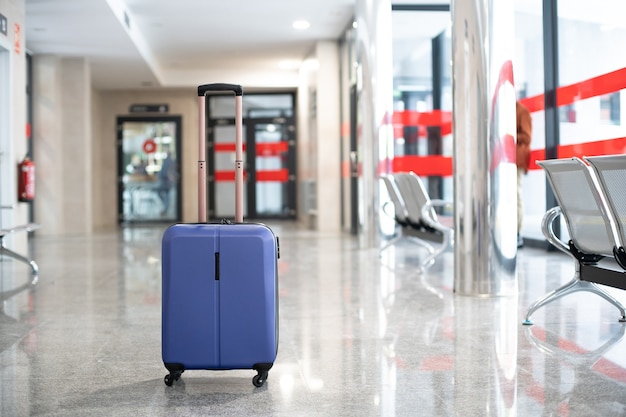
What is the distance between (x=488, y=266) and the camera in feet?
18.5

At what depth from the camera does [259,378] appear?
308cm

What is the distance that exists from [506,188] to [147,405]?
3476 mm

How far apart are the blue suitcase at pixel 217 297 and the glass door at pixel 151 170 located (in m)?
17.3

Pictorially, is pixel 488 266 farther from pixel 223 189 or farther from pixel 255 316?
pixel 223 189

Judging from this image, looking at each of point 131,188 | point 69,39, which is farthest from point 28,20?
point 131,188

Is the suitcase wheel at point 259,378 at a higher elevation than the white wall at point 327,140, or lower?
lower

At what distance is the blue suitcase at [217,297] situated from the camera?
3033mm

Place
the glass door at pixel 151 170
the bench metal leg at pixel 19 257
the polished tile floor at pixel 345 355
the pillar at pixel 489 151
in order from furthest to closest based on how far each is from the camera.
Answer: the glass door at pixel 151 170 < the bench metal leg at pixel 19 257 < the pillar at pixel 489 151 < the polished tile floor at pixel 345 355

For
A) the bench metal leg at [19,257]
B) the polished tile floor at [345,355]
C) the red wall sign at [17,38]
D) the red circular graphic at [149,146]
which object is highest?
the red wall sign at [17,38]

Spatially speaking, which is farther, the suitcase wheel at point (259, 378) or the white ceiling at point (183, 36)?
the white ceiling at point (183, 36)

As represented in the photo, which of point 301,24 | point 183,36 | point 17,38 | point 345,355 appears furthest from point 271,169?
point 345,355

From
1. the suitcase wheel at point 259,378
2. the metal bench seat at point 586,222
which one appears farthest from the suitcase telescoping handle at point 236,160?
the metal bench seat at point 586,222

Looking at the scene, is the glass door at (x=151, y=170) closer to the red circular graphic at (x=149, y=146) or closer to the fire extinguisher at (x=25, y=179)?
the red circular graphic at (x=149, y=146)

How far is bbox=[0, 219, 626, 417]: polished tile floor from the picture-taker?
9.30 feet
